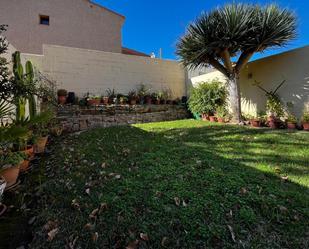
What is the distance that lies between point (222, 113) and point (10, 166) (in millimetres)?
6071

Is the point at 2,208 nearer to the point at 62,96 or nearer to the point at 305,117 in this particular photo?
the point at 62,96

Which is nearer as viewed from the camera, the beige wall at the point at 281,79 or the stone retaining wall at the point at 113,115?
the beige wall at the point at 281,79

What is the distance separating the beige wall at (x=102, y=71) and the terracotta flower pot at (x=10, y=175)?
5.10 metres

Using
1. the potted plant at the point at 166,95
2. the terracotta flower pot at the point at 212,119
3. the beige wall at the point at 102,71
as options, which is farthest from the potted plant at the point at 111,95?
the terracotta flower pot at the point at 212,119

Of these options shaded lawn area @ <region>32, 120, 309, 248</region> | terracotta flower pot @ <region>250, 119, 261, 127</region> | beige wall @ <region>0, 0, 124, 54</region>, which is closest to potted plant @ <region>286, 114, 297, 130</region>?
terracotta flower pot @ <region>250, 119, 261, 127</region>

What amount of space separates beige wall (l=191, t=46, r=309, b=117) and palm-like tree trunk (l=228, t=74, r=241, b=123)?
730 millimetres

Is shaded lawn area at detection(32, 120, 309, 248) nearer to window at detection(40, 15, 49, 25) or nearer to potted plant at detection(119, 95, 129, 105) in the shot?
potted plant at detection(119, 95, 129, 105)

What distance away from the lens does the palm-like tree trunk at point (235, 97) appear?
6.14 meters

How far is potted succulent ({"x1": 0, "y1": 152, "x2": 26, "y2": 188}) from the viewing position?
2.35 meters

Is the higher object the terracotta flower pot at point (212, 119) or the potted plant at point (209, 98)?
the potted plant at point (209, 98)

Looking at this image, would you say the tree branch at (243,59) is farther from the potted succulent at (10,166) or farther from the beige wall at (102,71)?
the potted succulent at (10,166)

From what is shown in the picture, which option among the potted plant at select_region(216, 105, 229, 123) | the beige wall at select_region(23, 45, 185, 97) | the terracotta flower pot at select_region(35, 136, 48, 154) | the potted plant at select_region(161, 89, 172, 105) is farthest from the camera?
the potted plant at select_region(161, 89, 172, 105)

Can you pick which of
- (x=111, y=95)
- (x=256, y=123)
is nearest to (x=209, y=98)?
(x=256, y=123)

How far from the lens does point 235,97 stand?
618 cm
